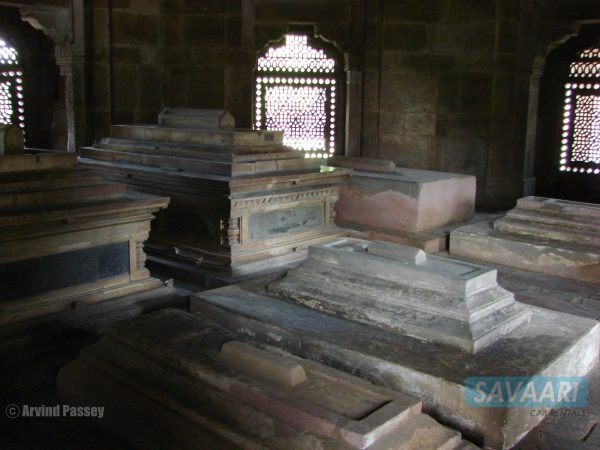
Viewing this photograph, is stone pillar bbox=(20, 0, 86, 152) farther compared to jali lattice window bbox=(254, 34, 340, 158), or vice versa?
jali lattice window bbox=(254, 34, 340, 158)

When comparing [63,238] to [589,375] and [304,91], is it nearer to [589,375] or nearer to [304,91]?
[589,375]

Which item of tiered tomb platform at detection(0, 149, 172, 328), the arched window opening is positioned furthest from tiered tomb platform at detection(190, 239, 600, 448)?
the arched window opening

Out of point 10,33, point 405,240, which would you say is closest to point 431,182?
point 405,240

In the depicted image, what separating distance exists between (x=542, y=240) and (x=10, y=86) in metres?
7.98

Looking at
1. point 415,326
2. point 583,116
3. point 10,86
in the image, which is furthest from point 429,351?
point 10,86

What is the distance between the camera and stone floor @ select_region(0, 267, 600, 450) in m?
2.83

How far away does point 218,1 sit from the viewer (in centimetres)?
813

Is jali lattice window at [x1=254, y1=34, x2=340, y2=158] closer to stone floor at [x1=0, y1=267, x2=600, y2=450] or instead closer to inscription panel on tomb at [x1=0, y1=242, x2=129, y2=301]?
inscription panel on tomb at [x1=0, y1=242, x2=129, y2=301]

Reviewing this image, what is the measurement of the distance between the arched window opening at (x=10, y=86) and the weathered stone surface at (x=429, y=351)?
736 centimetres

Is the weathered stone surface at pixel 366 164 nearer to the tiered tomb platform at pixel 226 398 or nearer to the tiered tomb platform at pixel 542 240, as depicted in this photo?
the tiered tomb platform at pixel 542 240

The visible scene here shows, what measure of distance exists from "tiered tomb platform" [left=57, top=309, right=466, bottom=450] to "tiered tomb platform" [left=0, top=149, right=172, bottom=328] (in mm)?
732

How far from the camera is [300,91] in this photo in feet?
28.9

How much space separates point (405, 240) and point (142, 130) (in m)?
2.57

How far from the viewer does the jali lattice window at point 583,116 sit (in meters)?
8.57
